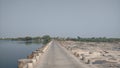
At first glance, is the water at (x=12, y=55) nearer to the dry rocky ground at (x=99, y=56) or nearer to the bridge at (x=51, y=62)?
the bridge at (x=51, y=62)

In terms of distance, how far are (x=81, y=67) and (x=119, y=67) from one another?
5592mm

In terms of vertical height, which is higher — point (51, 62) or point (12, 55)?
point (51, 62)

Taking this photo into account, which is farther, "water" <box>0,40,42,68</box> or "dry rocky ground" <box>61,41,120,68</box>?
"water" <box>0,40,42,68</box>

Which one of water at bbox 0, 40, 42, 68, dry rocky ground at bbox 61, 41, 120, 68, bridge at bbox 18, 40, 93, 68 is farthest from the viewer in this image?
water at bbox 0, 40, 42, 68

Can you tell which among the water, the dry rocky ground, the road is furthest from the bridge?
the water

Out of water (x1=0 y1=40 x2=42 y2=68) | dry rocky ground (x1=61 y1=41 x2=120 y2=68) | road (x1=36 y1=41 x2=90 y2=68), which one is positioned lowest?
water (x1=0 y1=40 x2=42 y2=68)

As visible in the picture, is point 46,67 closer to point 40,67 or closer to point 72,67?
point 40,67

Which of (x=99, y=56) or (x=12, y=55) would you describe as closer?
(x=99, y=56)

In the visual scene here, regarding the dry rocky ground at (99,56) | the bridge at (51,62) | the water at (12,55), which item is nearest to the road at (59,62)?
the bridge at (51,62)

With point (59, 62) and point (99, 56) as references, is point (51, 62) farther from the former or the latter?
point (99, 56)

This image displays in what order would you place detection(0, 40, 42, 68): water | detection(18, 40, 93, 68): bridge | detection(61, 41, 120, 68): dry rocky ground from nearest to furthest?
detection(18, 40, 93, 68): bridge < detection(61, 41, 120, 68): dry rocky ground < detection(0, 40, 42, 68): water

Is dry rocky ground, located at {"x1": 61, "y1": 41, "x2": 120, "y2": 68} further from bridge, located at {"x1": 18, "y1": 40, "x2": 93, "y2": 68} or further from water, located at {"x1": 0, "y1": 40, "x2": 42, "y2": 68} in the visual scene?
water, located at {"x1": 0, "y1": 40, "x2": 42, "y2": 68}

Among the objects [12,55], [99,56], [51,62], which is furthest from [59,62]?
[12,55]

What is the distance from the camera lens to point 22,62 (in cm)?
2488
